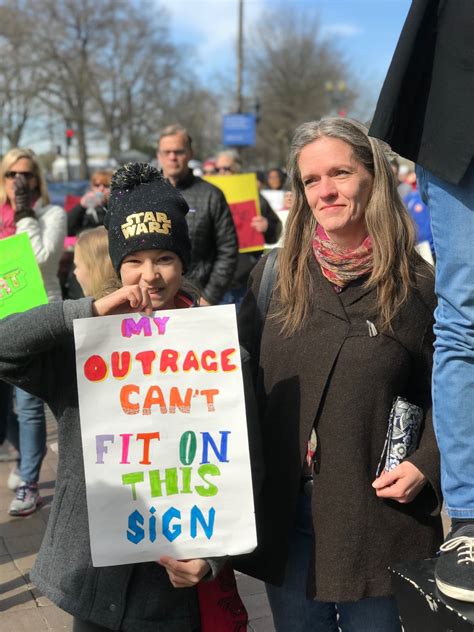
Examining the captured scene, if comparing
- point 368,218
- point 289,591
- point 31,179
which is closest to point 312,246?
point 368,218

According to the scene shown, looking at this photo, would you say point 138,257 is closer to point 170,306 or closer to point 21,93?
point 170,306

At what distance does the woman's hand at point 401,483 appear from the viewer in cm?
221

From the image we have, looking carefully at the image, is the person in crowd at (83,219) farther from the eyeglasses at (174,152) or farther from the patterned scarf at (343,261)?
the patterned scarf at (343,261)

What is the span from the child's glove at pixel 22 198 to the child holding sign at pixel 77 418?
10.5 feet

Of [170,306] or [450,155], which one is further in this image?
[170,306]

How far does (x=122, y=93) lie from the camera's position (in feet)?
163

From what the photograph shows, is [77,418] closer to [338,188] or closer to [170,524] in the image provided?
[170,524]

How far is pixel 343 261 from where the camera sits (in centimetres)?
236

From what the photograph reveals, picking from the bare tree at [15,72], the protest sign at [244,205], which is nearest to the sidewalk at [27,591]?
the protest sign at [244,205]

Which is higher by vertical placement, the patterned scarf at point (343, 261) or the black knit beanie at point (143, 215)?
the black knit beanie at point (143, 215)

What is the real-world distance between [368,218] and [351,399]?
0.51 meters

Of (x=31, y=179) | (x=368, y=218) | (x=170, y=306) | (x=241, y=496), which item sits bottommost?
(x=31, y=179)

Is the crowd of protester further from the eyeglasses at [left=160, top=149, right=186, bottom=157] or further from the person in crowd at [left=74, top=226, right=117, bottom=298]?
the eyeglasses at [left=160, top=149, right=186, bottom=157]

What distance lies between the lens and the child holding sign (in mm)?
2127
